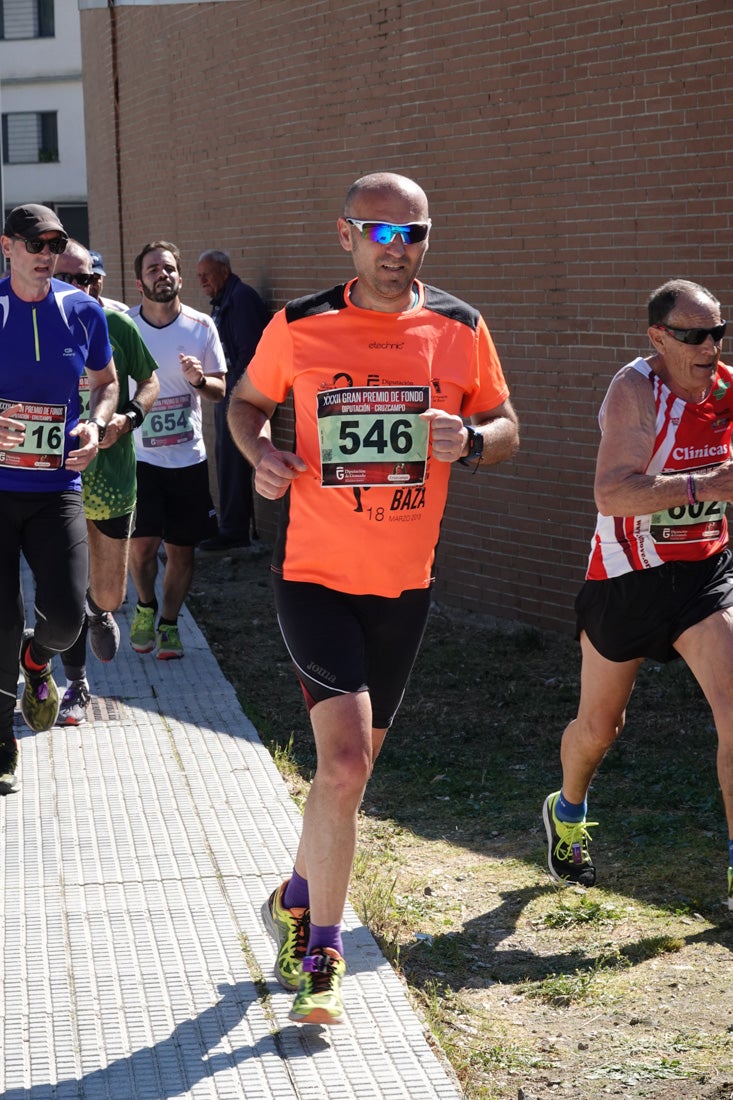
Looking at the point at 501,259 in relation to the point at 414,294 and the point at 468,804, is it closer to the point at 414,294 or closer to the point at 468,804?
the point at 468,804

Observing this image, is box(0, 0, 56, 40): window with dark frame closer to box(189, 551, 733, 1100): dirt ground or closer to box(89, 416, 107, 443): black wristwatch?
box(189, 551, 733, 1100): dirt ground

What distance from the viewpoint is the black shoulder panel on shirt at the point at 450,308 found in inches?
173

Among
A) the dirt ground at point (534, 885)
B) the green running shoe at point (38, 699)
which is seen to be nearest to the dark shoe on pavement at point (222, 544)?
the dirt ground at point (534, 885)

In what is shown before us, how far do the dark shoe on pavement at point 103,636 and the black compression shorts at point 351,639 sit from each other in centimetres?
360

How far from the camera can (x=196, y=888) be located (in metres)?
5.14

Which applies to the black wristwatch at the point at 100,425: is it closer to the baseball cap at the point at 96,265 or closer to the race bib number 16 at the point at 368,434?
the baseball cap at the point at 96,265

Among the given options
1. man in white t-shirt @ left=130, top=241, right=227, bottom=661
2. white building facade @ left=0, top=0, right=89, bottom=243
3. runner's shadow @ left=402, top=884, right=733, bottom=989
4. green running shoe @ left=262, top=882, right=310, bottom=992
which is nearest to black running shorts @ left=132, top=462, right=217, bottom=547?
man in white t-shirt @ left=130, top=241, right=227, bottom=661

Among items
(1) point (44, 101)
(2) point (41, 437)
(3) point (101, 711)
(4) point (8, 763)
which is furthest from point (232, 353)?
(1) point (44, 101)

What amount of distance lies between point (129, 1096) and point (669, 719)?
4439 millimetres

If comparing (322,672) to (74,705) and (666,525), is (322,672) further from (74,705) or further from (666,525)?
(74,705)

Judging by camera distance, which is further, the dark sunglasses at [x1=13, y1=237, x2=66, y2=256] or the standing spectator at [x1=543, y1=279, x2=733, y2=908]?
the dark sunglasses at [x1=13, y1=237, x2=66, y2=256]

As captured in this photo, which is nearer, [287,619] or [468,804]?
[287,619]

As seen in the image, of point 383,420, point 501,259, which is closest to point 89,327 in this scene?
point 383,420

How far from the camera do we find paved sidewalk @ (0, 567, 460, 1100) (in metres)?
3.90
